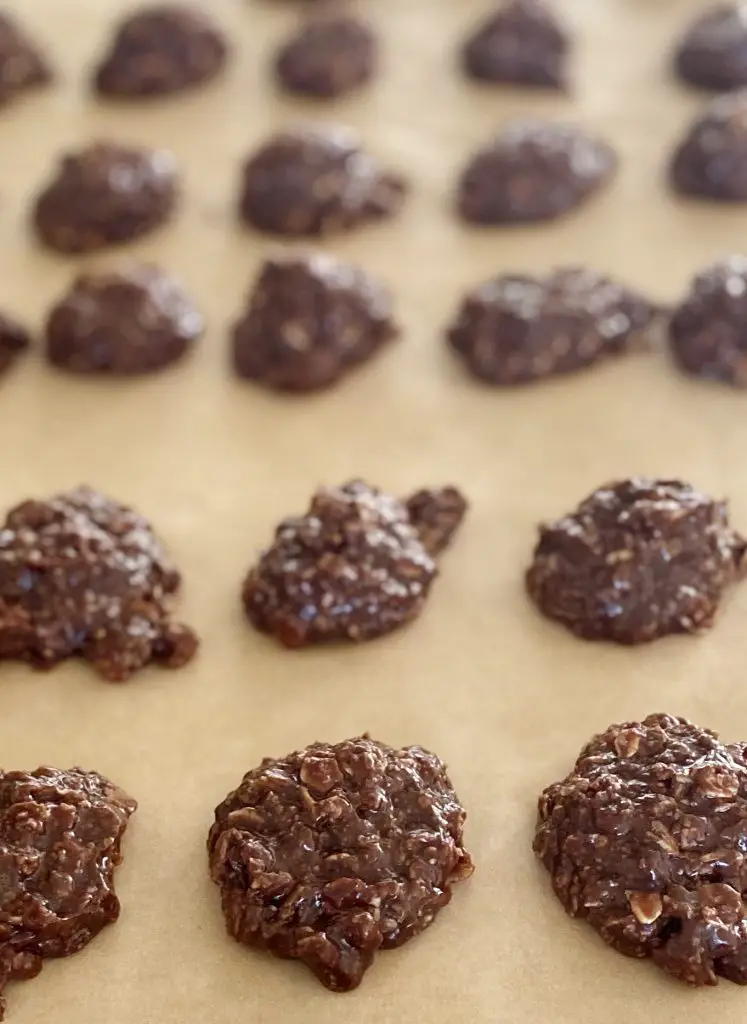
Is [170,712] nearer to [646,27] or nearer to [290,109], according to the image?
[290,109]

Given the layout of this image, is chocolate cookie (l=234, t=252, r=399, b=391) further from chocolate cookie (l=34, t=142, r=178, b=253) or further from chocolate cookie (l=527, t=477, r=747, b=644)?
chocolate cookie (l=527, t=477, r=747, b=644)

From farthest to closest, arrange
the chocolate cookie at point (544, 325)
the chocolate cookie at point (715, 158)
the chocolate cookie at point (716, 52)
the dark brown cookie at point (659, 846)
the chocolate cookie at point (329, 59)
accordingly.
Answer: the chocolate cookie at point (329, 59)
the chocolate cookie at point (716, 52)
the chocolate cookie at point (715, 158)
the chocolate cookie at point (544, 325)
the dark brown cookie at point (659, 846)

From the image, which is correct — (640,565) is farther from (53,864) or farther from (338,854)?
(53,864)

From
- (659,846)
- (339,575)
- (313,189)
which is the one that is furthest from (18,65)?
(659,846)

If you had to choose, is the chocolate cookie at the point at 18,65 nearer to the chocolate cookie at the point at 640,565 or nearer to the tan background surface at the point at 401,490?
the tan background surface at the point at 401,490

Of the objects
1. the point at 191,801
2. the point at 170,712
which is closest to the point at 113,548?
the point at 170,712

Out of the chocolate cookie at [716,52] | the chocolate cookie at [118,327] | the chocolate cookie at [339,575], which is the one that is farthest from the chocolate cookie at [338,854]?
the chocolate cookie at [716,52]

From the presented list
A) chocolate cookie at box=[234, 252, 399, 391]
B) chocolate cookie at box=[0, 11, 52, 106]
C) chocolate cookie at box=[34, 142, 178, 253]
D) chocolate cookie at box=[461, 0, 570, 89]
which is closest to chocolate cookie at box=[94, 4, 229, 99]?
chocolate cookie at box=[0, 11, 52, 106]
